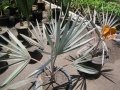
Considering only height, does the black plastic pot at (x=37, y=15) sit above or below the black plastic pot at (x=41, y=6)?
below

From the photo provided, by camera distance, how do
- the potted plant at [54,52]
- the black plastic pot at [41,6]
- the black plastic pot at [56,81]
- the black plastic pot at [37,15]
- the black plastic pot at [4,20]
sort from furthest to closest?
the black plastic pot at [41,6] < the black plastic pot at [37,15] < the black plastic pot at [4,20] < the black plastic pot at [56,81] < the potted plant at [54,52]

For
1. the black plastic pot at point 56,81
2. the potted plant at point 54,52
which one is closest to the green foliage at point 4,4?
the potted plant at point 54,52

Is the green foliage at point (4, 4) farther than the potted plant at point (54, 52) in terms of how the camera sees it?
Yes

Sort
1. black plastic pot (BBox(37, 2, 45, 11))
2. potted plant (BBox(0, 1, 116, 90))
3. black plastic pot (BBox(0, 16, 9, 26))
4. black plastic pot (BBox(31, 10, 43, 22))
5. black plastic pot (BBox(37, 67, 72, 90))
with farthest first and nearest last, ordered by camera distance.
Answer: black plastic pot (BBox(37, 2, 45, 11)) < black plastic pot (BBox(31, 10, 43, 22)) < black plastic pot (BBox(0, 16, 9, 26)) < black plastic pot (BBox(37, 67, 72, 90)) < potted plant (BBox(0, 1, 116, 90))

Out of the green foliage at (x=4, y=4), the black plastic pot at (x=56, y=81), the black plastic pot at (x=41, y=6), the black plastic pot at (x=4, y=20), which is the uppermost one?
the green foliage at (x=4, y=4)

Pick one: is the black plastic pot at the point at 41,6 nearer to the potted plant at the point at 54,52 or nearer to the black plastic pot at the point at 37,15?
the black plastic pot at the point at 37,15

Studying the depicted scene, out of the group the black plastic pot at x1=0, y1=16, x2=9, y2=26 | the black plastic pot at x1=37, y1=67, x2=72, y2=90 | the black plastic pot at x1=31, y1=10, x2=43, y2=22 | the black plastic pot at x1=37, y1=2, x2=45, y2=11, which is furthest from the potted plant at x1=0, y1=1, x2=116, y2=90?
the black plastic pot at x1=37, y1=2, x2=45, y2=11

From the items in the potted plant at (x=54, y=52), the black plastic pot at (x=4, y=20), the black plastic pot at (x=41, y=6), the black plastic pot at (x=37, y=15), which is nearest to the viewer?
the potted plant at (x=54, y=52)

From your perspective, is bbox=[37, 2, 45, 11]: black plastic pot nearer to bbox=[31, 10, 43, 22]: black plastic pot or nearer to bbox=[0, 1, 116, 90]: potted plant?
bbox=[31, 10, 43, 22]: black plastic pot

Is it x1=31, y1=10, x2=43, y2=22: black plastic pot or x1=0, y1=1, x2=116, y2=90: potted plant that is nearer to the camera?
x1=0, y1=1, x2=116, y2=90: potted plant

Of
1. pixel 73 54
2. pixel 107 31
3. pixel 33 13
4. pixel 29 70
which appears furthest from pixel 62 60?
pixel 33 13

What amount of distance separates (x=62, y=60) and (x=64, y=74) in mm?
1214

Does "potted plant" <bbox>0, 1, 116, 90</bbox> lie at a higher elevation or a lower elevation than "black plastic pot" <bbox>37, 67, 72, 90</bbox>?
higher

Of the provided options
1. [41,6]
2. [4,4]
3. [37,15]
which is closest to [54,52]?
[37,15]
